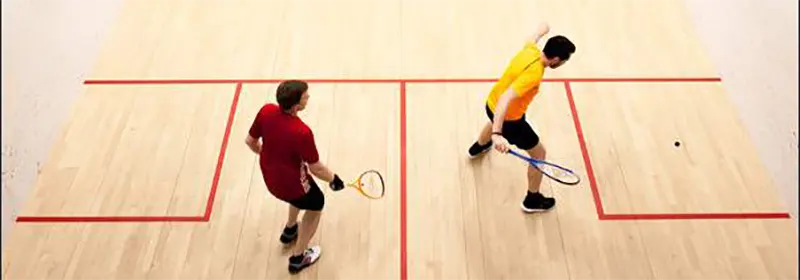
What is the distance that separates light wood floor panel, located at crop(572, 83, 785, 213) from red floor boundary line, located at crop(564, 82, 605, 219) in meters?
0.03

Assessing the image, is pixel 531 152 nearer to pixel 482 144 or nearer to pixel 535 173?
pixel 535 173

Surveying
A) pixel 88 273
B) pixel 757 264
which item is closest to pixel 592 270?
pixel 757 264

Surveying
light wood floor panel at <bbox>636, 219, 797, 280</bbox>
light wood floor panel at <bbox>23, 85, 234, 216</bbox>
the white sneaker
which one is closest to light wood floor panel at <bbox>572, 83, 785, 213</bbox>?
light wood floor panel at <bbox>636, 219, 797, 280</bbox>

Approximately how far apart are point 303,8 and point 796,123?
133 inches

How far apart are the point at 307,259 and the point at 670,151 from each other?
2.22m

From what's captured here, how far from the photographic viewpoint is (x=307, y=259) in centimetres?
392

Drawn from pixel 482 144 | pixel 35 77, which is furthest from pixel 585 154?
pixel 35 77

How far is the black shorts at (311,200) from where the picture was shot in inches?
138

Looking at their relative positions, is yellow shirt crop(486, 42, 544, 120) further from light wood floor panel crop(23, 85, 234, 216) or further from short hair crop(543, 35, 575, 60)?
light wood floor panel crop(23, 85, 234, 216)

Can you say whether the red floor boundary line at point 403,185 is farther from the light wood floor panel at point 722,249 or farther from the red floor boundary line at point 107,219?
the light wood floor panel at point 722,249

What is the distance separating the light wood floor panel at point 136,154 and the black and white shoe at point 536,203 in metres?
1.74

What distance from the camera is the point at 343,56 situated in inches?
211

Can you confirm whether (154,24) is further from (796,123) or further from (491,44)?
(796,123)

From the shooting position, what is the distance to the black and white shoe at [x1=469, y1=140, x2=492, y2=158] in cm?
446
